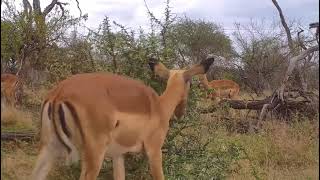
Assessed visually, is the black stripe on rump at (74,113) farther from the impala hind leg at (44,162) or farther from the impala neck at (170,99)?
the impala neck at (170,99)

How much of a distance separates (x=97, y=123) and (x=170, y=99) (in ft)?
4.84

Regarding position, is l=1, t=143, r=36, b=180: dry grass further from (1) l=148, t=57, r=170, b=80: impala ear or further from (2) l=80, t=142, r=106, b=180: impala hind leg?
(1) l=148, t=57, r=170, b=80: impala ear

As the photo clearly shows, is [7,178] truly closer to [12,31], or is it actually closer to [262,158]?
[262,158]

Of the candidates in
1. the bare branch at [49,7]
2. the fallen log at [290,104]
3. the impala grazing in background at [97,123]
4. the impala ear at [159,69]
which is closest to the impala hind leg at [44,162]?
the impala grazing in background at [97,123]

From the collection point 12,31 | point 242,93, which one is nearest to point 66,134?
point 12,31

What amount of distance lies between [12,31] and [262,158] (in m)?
7.72

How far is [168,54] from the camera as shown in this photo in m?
7.92

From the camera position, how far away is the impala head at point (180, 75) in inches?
272

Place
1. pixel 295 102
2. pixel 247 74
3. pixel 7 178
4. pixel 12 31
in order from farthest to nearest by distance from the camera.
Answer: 1. pixel 247 74
2. pixel 12 31
3. pixel 295 102
4. pixel 7 178

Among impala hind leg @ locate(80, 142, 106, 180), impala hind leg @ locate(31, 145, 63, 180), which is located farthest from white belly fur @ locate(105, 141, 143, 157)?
impala hind leg @ locate(31, 145, 63, 180)

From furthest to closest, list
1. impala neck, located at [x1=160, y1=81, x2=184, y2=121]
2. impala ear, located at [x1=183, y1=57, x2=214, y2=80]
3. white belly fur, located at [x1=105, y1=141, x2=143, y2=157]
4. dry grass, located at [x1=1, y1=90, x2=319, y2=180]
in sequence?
dry grass, located at [x1=1, y1=90, x2=319, y2=180]
impala ear, located at [x1=183, y1=57, x2=214, y2=80]
impala neck, located at [x1=160, y1=81, x2=184, y2=121]
white belly fur, located at [x1=105, y1=141, x2=143, y2=157]

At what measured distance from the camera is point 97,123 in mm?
5621

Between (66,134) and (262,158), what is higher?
(66,134)

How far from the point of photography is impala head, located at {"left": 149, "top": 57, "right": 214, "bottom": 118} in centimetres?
690
